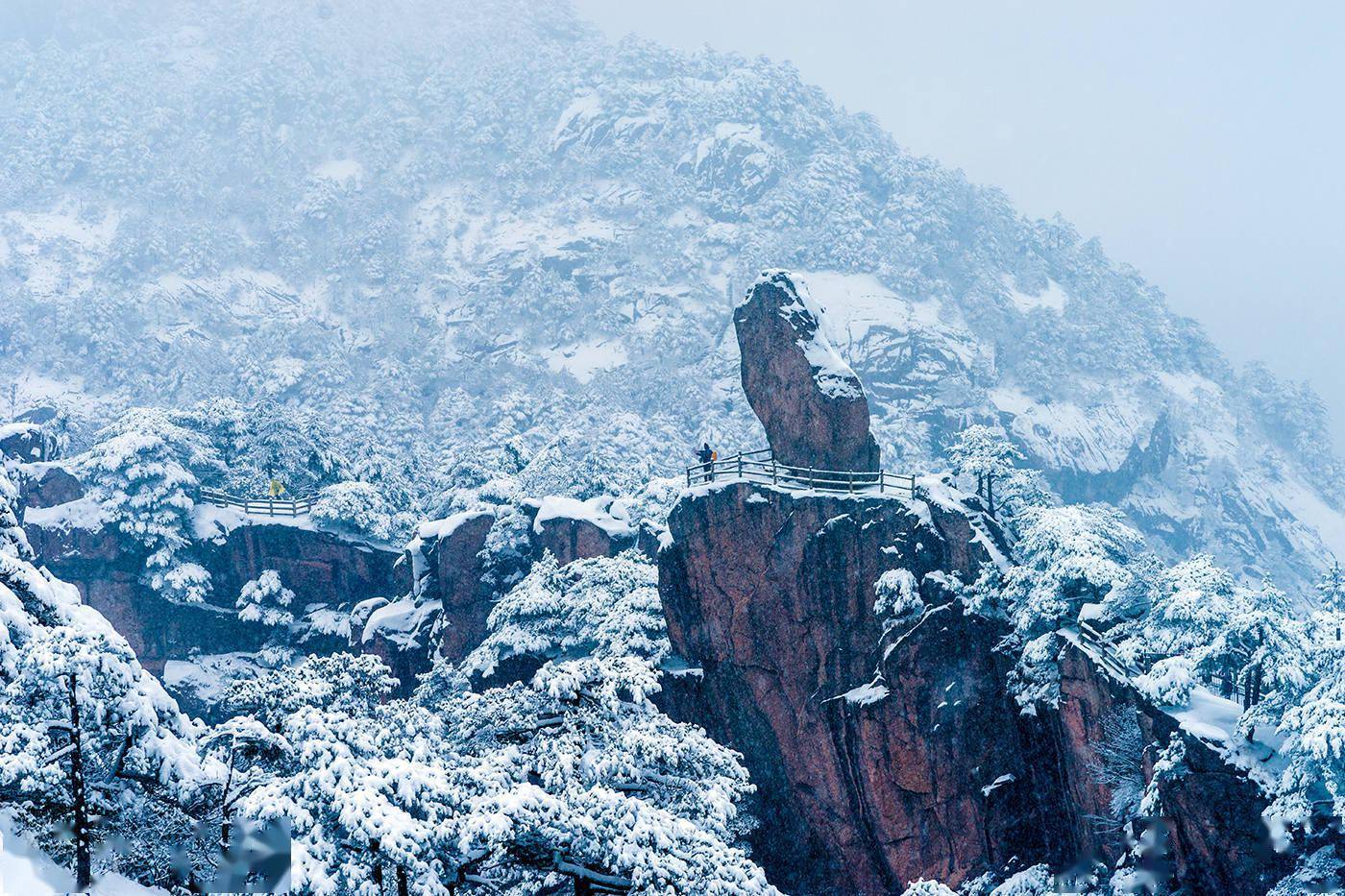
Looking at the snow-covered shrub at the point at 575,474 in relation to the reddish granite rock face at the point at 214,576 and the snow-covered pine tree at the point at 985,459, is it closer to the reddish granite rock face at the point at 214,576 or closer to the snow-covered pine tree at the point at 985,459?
the reddish granite rock face at the point at 214,576

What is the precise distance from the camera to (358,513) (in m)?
49.1

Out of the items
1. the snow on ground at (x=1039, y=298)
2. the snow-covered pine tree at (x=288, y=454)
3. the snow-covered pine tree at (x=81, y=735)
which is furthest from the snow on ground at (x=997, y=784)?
the snow on ground at (x=1039, y=298)

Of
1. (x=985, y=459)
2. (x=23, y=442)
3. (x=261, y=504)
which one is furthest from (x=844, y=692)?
(x=23, y=442)

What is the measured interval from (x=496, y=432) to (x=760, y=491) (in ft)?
153

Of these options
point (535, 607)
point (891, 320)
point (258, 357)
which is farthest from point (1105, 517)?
point (258, 357)

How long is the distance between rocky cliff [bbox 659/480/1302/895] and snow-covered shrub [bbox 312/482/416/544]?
63.0 feet

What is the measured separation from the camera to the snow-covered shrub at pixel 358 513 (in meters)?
48.8

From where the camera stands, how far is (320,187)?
381ft

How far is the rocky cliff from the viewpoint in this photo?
31578 millimetres

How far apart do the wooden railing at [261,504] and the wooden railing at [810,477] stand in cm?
2241

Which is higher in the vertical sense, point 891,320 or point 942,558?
point 891,320

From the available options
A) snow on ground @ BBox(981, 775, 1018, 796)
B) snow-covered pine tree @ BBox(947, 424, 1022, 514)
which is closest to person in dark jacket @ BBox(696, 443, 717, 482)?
snow-covered pine tree @ BBox(947, 424, 1022, 514)

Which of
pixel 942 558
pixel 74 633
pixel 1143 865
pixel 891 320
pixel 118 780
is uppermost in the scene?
pixel 891 320

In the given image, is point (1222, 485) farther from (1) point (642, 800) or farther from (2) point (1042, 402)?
(1) point (642, 800)
